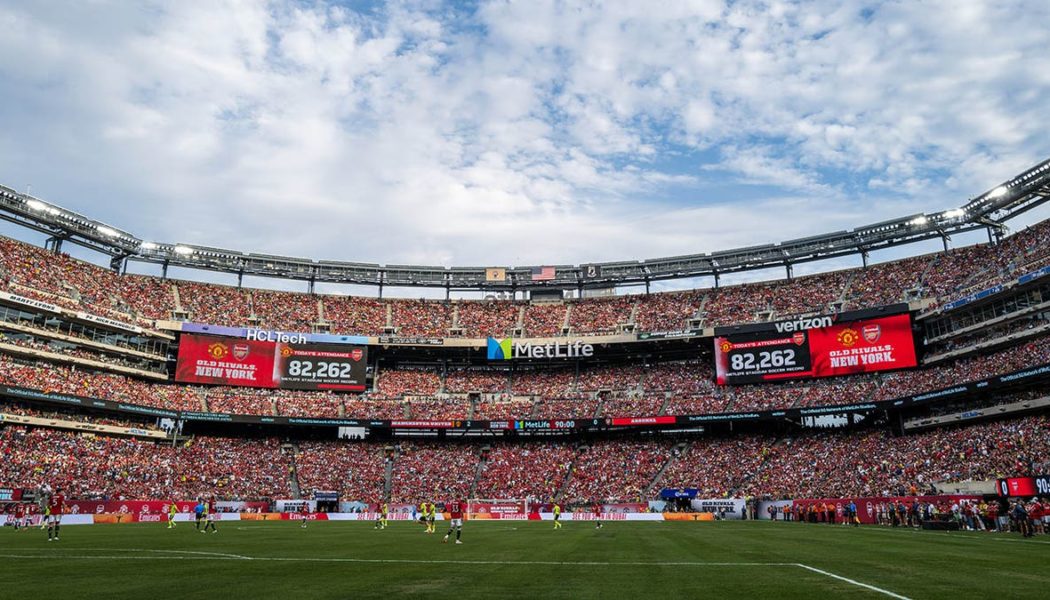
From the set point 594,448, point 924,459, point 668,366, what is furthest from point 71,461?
point 924,459

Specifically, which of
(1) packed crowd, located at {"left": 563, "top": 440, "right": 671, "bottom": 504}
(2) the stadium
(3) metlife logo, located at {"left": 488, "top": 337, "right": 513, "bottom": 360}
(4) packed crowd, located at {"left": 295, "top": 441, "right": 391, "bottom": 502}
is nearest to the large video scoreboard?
(2) the stadium

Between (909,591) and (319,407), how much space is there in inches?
2482

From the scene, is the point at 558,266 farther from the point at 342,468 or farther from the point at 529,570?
the point at 529,570

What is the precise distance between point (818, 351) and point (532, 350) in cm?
2829

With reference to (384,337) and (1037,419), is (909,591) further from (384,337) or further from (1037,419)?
(384,337)

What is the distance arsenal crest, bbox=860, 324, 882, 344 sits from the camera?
61.0 metres

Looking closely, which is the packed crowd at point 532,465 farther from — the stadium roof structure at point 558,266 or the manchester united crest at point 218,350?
the stadium roof structure at point 558,266

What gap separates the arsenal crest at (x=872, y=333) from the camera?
6103 centimetres

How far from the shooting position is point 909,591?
39.9 feet

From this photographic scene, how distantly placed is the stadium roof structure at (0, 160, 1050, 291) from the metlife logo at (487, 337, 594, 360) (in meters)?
9.53

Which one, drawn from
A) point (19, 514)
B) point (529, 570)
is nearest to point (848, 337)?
point (529, 570)

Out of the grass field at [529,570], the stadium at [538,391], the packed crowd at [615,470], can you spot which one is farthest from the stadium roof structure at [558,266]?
the grass field at [529,570]

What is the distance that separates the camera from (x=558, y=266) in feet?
263

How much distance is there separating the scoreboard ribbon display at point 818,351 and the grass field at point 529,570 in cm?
3786
